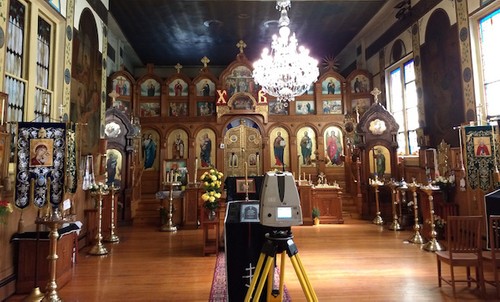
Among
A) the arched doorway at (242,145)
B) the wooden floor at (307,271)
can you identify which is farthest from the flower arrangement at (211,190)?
the arched doorway at (242,145)

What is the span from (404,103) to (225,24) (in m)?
6.21

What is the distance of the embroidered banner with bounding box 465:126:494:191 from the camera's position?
528cm

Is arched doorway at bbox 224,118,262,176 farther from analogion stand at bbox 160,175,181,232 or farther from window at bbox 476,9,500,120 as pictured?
window at bbox 476,9,500,120

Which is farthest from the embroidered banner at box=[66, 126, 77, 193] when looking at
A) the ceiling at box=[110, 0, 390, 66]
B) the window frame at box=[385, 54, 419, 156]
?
the window frame at box=[385, 54, 419, 156]

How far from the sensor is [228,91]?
11.3m

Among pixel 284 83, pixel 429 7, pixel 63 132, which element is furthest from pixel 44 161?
pixel 429 7

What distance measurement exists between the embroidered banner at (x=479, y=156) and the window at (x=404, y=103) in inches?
127

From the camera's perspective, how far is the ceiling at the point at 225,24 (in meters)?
8.95

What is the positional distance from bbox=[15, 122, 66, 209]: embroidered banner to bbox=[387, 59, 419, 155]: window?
851cm

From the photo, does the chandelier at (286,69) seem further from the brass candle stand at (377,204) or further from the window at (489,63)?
the brass candle stand at (377,204)

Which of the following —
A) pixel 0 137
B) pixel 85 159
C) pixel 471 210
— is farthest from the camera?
pixel 85 159

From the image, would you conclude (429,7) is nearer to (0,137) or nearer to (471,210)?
(471,210)

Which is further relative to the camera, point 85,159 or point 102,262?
point 85,159

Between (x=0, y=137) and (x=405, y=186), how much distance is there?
744 cm
